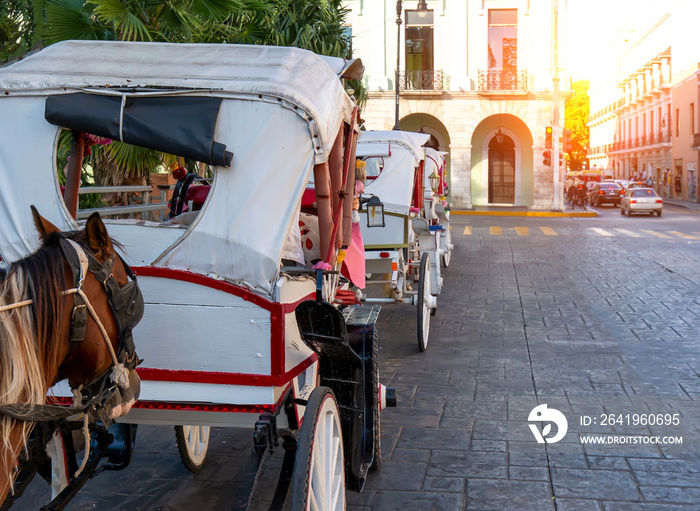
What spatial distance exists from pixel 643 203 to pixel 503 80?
8436mm

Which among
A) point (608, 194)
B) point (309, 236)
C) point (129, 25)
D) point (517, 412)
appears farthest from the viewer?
point (608, 194)

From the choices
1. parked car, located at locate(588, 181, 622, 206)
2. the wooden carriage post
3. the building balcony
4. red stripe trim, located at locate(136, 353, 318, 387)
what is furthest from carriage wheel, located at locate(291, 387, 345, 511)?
parked car, located at locate(588, 181, 622, 206)

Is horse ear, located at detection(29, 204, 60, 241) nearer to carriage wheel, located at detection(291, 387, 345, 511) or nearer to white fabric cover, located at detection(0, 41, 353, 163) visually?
white fabric cover, located at detection(0, 41, 353, 163)

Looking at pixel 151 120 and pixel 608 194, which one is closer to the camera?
pixel 151 120

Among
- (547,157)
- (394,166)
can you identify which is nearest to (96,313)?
(394,166)

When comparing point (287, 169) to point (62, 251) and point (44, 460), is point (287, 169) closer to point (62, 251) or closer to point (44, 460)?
point (62, 251)

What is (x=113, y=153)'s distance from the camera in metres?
8.59

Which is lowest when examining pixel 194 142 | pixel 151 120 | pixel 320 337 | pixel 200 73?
pixel 320 337

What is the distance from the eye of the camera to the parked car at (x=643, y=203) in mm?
33844

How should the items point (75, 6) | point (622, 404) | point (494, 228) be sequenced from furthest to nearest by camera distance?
point (494, 228) < point (75, 6) < point (622, 404)

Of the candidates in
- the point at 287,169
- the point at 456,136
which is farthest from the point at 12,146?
the point at 456,136

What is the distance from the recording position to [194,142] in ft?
10.9

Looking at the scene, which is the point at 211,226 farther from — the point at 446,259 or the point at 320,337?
the point at 446,259

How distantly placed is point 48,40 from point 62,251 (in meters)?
7.96
